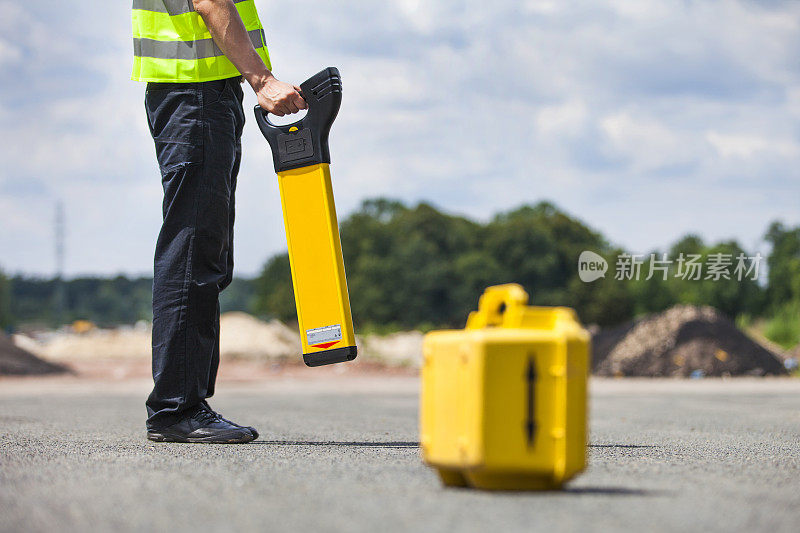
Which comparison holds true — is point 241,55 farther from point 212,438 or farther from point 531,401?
point 531,401

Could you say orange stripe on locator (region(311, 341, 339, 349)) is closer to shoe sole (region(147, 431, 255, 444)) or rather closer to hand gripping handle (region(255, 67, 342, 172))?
shoe sole (region(147, 431, 255, 444))

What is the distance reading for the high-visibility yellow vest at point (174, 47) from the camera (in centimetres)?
355

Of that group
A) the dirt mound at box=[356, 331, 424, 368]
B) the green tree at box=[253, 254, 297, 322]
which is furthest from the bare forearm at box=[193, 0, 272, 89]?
the green tree at box=[253, 254, 297, 322]

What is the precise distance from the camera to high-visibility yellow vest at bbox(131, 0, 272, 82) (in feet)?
11.6

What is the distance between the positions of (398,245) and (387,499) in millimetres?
45625

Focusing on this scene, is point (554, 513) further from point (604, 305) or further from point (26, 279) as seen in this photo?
point (26, 279)

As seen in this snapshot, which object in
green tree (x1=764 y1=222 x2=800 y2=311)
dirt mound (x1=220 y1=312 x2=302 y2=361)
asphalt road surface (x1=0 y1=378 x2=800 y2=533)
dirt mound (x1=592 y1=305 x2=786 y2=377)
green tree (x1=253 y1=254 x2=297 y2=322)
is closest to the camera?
asphalt road surface (x1=0 y1=378 x2=800 y2=533)

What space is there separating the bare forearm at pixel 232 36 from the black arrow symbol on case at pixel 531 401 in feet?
5.80

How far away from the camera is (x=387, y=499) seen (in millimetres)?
2186

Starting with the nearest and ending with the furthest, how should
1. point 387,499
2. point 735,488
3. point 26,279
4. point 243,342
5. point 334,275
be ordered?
point 387,499, point 735,488, point 334,275, point 243,342, point 26,279

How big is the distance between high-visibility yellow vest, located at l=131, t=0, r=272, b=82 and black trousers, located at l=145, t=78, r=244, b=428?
58mm

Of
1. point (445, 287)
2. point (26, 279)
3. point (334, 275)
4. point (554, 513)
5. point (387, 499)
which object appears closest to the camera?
point (554, 513)

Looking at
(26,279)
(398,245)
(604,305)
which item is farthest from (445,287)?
(26,279)

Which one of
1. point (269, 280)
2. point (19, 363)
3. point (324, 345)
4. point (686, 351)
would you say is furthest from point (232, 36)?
point (269, 280)
